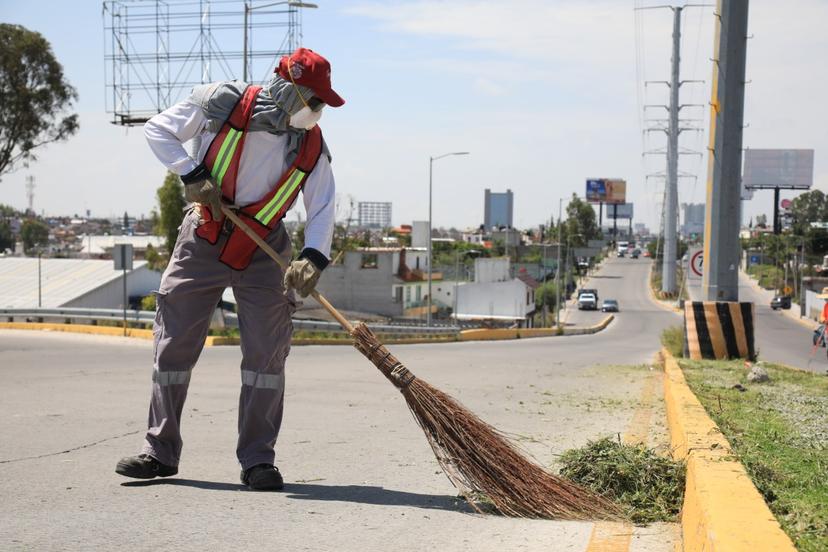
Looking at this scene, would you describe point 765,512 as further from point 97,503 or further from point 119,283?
point 119,283

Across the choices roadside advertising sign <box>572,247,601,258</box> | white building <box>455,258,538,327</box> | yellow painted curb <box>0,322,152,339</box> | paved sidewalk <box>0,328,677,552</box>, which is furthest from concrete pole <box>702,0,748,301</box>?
roadside advertising sign <box>572,247,601,258</box>

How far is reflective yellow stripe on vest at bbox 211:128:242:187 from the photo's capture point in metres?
5.42

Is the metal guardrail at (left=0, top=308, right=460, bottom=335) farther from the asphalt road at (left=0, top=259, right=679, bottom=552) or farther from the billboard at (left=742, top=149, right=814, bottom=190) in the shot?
the billboard at (left=742, top=149, right=814, bottom=190)

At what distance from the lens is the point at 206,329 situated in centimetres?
548

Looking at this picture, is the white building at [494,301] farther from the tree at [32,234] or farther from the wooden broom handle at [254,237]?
the tree at [32,234]

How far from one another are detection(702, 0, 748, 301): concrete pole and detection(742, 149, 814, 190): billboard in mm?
127888

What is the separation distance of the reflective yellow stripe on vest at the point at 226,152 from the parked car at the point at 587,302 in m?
76.5

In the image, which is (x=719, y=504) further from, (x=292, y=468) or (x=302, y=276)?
(x=292, y=468)

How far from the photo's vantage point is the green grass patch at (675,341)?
1490 centimetres

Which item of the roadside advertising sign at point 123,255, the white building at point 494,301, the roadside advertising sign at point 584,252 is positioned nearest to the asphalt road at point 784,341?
the roadside advertising sign at point 123,255

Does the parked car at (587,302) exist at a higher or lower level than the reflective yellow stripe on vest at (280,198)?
lower

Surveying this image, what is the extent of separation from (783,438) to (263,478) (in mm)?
2770

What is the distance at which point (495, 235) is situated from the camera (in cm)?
14938

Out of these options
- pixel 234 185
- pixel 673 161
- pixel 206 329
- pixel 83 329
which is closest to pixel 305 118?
pixel 234 185
